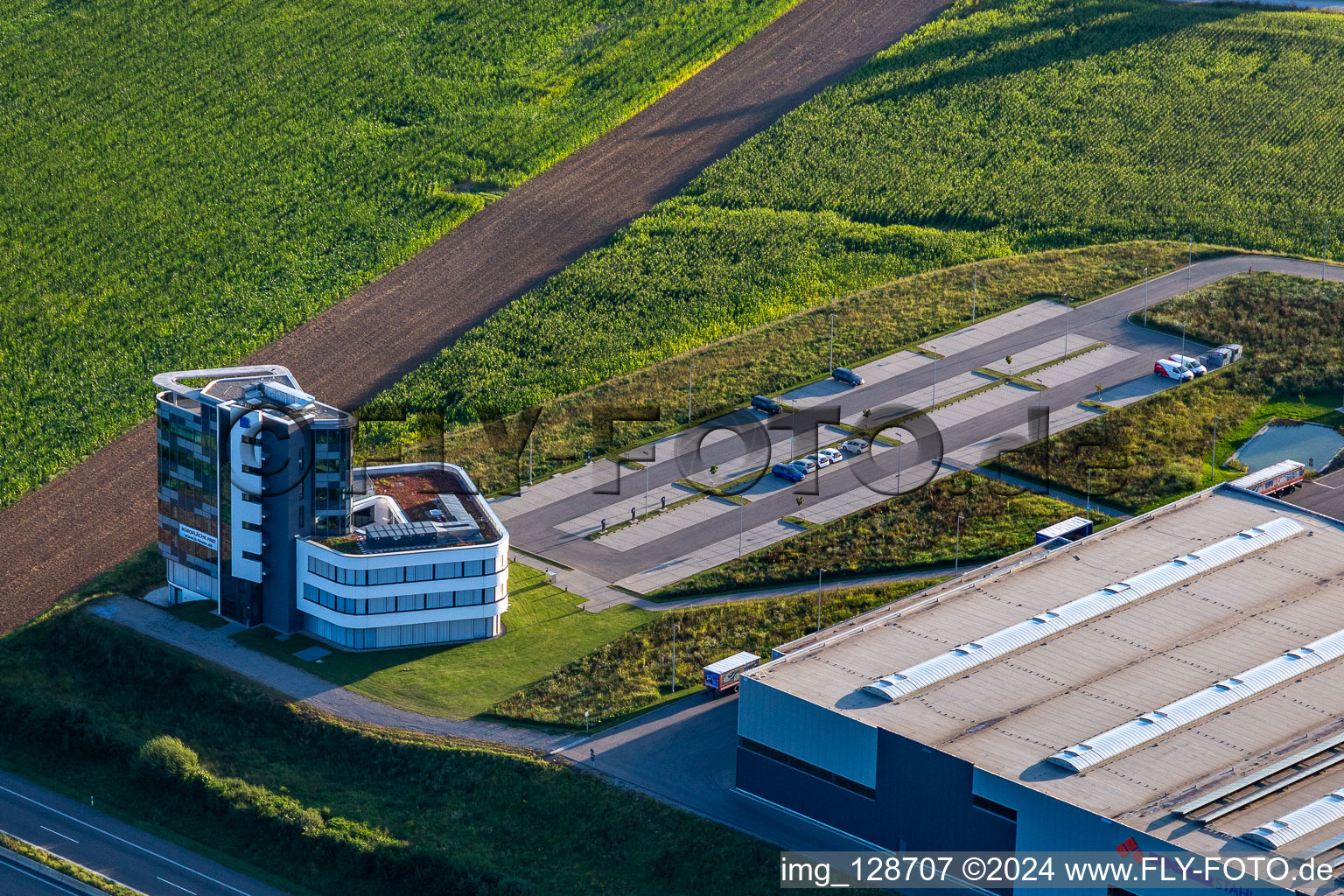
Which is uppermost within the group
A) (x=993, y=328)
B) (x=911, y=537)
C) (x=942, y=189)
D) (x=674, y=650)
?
(x=942, y=189)

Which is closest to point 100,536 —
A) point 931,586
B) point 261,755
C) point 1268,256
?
point 261,755

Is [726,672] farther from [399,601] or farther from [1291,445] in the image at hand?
[1291,445]

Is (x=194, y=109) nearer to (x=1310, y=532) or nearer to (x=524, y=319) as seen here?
(x=524, y=319)

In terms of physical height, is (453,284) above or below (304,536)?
above

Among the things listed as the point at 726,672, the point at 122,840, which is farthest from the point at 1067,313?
the point at 122,840

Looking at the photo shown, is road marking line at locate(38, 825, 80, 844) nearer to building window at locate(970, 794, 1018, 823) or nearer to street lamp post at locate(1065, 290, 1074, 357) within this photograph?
building window at locate(970, 794, 1018, 823)

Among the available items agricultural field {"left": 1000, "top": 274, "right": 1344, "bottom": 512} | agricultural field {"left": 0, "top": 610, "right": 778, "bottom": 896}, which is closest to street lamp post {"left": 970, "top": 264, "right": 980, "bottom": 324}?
agricultural field {"left": 1000, "top": 274, "right": 1344, "bottom": 512}

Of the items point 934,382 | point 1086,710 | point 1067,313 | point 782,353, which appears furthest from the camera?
point 1067,313
